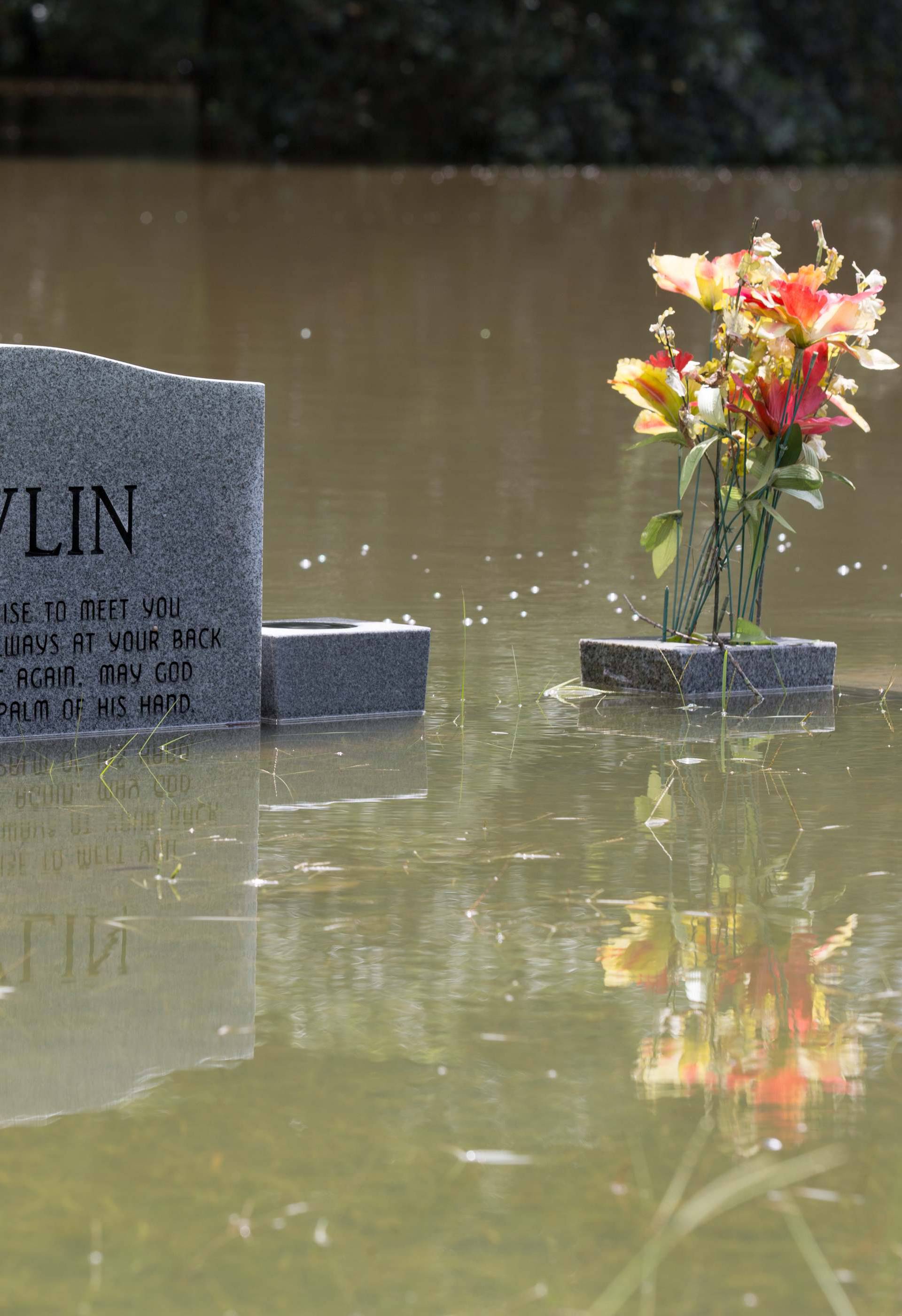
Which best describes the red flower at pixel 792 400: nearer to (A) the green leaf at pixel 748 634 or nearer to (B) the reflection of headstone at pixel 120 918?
(A) the green leaf at pixel 748 634

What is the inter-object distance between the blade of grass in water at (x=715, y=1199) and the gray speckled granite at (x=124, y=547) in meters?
3.57

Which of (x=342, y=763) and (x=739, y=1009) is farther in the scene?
(x=342, y=763)

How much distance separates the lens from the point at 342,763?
6.37 metres

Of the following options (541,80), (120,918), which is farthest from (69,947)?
(541,80)

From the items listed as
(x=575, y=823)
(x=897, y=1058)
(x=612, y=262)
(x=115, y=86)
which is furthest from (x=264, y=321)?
(x=115, y=86)

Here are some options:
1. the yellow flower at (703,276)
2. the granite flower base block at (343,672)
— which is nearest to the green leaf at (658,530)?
the yellow flower at (703,276)

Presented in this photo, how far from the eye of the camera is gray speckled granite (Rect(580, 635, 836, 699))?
7.39 metres

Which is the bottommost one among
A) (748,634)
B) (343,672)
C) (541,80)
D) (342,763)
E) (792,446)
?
(342,763)

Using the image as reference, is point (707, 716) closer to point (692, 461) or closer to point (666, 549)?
point (666, 549)

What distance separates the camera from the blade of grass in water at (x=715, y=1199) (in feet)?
10.2

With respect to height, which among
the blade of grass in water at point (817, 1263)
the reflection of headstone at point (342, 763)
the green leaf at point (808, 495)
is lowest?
the blade of grass in water at point (817, 1263)

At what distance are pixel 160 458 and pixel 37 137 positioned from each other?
34.0m

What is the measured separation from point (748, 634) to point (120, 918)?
129 inches

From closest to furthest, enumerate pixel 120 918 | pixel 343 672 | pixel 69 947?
pixel 69 947
pixel 120 918
pixel 343 672
